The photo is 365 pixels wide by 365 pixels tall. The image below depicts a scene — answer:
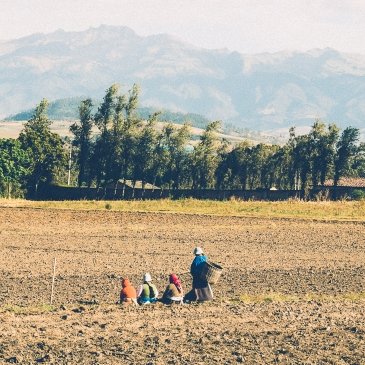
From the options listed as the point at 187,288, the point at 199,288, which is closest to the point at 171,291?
the point at 199,288

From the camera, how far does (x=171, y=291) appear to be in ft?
69.4

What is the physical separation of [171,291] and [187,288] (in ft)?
13.0

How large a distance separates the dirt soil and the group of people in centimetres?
53

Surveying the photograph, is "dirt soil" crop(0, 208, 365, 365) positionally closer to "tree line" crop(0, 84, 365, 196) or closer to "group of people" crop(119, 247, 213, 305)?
"group of people" crop(119, 247, 213, 305)

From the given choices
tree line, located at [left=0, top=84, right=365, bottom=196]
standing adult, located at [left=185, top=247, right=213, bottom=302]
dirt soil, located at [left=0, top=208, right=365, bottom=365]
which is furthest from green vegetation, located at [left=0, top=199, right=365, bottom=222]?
tree line, located at [left=0, top=84, right=365, bottom=196]

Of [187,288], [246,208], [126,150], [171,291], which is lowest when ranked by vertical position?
[187,288]

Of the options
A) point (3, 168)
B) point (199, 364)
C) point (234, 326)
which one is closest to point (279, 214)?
point (234, 326)

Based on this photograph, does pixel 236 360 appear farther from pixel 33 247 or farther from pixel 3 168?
pixel 3 168

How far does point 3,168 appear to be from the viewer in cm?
8950

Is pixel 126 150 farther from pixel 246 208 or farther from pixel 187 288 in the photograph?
pixel 187 288

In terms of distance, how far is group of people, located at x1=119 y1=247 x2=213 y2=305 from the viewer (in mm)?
21094

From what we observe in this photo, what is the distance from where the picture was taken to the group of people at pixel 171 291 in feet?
69.2

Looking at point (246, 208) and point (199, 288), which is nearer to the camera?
point (199, 288)

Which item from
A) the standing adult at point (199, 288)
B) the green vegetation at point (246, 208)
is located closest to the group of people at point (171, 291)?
the standing adult at point (199, 288)
